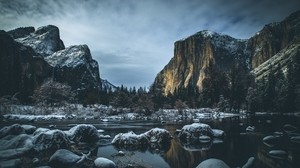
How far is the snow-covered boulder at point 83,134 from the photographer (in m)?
19.9

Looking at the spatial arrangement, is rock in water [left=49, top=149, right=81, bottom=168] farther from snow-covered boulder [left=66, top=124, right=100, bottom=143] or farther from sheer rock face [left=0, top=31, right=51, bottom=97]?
sheer rock face [left=0, top=31, right=51, bottom=97]

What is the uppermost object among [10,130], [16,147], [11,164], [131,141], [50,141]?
[10,130]

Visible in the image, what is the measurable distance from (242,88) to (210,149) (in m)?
75.2

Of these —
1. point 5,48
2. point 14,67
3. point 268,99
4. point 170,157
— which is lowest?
point 170,157

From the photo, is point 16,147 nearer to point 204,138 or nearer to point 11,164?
point 11,164

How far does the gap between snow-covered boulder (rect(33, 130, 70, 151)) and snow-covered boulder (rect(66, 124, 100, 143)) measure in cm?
332

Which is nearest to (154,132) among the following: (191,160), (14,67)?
(191,160)

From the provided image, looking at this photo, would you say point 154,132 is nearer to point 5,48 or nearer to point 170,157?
point 170,157

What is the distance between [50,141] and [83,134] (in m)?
4.86

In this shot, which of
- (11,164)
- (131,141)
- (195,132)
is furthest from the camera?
(195,132)

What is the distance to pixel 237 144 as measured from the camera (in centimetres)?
1773

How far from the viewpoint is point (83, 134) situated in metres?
20.6

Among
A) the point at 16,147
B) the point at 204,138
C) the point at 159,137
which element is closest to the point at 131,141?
the point at 159,137

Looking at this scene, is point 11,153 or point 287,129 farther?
point 287,129
